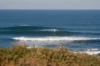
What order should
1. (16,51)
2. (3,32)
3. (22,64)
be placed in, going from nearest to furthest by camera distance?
(22,64), (16,51), (3,32)

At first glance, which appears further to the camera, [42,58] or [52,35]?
[52,35]

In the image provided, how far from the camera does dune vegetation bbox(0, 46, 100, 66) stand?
7.04 m

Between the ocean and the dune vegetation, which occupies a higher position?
the dune vegetation

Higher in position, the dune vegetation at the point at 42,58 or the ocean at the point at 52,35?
the dune vegetation at the point at 42,58

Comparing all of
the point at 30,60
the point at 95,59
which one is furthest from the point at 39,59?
the point at 95,59

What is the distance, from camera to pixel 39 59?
7160 millimetres

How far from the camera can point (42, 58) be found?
23.9 ft

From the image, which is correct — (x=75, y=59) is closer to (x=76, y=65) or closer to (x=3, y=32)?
(x=76, y=65)

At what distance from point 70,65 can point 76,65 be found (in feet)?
0.40

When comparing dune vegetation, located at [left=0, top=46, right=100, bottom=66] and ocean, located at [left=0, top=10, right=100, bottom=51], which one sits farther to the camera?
ocean, located at [left=0, top=10, right=100, bottom=51]

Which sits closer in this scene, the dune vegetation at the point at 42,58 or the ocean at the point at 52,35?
the dune vegetation at the point at 42,58

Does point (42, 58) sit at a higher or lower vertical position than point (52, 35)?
higher

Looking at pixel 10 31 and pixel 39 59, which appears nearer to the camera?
pixel 39 59

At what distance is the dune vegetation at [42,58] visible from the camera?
704 centimetres
